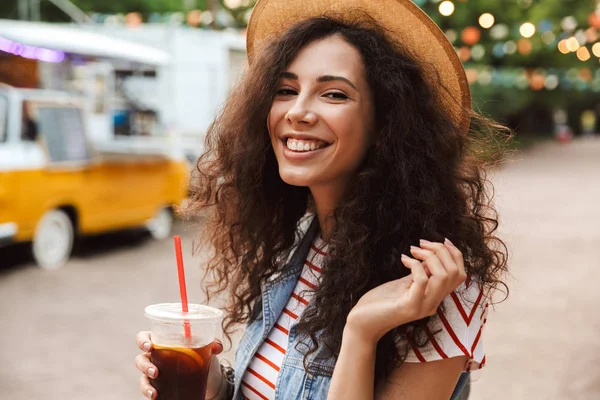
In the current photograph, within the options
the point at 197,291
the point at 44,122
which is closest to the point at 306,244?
the point at 197,291

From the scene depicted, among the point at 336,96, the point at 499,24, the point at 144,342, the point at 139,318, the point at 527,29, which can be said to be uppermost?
the point at 499,24

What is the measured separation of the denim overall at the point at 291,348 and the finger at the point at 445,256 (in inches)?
17.8

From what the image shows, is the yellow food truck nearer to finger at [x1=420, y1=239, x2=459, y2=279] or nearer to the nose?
the nose

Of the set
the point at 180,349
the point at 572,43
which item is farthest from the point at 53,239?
the point at 572,43

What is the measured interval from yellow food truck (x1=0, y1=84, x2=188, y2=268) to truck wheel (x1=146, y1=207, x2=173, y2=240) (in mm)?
753

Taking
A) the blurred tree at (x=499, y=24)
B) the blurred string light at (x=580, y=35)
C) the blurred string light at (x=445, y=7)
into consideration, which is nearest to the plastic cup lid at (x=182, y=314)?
the blurred string light at (x=445, y=7)

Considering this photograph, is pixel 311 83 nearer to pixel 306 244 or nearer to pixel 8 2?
pixel 306 244

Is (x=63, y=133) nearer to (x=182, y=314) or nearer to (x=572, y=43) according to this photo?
(x=182, y=314)

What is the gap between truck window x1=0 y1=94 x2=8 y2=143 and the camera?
→ 26.7 ft

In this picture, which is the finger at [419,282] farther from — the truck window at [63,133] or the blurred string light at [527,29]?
the blurred string light at [527,29]

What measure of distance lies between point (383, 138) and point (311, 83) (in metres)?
0.24

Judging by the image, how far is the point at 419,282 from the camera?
5.40 feet

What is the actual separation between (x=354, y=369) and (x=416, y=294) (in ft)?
0.86

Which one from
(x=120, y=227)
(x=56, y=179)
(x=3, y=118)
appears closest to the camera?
(x=3, y=118)
